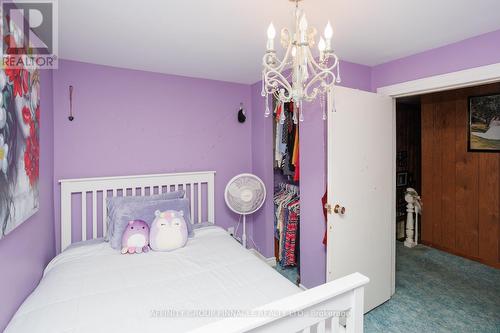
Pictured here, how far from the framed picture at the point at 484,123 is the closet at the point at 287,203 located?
7.76 ft

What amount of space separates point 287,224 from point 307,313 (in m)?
2.07

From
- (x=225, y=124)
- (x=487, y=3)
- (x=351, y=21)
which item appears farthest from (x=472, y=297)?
(x=225, y=124)

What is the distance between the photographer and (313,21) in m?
1.64

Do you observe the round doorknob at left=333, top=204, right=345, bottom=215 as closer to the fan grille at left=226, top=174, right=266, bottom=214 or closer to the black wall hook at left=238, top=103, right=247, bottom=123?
the fan grille at left=226, top=174, right=266, bottom=214

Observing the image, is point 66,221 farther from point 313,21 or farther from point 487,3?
point 487,3

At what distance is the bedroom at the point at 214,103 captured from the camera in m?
1.52

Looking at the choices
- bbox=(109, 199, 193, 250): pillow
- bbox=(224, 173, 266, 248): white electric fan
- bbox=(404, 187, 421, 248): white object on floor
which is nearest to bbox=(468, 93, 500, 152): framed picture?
bbox=(404, 187, 421, 248): white object on floor

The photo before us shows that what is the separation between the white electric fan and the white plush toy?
76cm

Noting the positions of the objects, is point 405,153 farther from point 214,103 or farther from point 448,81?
point 214,103

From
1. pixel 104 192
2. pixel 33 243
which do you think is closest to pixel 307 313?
pixel 33 243

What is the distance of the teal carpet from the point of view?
208 centimetres

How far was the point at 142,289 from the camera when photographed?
4.82ft

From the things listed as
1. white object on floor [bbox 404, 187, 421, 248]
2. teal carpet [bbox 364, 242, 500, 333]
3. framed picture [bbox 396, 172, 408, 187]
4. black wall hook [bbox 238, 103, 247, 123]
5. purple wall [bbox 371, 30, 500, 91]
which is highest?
purple wall [bbox 371, 30, 500, 91]

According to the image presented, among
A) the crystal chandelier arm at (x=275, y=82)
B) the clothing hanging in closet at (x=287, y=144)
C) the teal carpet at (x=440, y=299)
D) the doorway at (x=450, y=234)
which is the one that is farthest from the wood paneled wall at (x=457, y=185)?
the crystal chandelier arm at (x=275, y=82)
